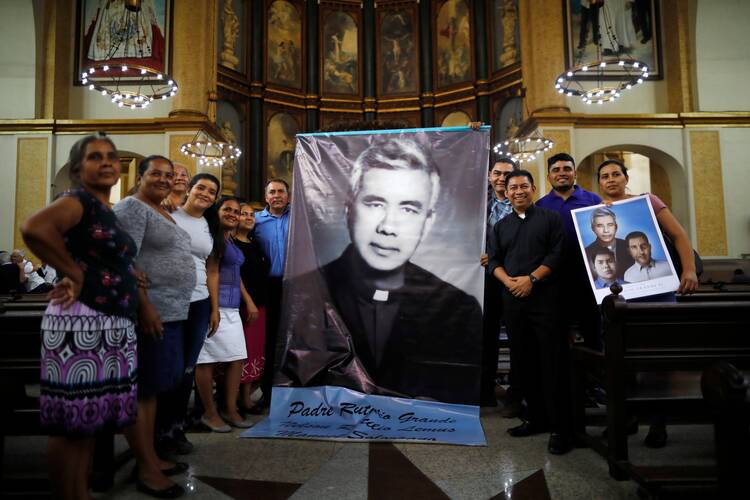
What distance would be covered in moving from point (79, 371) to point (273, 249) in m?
2.20

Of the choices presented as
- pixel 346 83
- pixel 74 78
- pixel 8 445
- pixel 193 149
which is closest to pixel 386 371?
pixel 8 445

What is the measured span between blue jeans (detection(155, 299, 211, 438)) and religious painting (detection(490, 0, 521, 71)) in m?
11.6

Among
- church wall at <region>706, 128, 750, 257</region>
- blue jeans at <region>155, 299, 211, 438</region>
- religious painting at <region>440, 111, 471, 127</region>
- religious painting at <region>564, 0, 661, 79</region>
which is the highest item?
religious painting at <region>564, 0, 661, 79</region>

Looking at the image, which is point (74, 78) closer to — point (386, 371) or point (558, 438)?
point (386, 371)

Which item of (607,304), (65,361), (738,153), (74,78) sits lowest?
(65,361)

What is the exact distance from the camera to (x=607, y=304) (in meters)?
2.27

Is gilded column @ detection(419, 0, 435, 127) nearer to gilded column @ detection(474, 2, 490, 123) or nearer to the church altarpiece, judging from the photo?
the church altarpiece

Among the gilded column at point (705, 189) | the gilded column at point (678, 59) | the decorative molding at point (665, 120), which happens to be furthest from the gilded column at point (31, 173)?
the gilded column at point (705, 189)

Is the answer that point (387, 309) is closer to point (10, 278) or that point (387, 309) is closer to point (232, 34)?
point (10, 278)

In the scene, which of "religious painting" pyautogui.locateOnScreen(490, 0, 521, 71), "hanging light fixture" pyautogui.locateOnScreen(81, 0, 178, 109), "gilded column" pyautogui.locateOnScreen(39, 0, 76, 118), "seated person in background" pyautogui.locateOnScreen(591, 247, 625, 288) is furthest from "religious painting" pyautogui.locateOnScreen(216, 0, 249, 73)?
"seated person in background" pyautogui.locateOnScreen(591, 247, 625, 288)

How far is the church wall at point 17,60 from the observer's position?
10.5 metres

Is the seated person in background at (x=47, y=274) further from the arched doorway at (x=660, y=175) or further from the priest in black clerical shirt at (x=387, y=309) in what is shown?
the arched doorway at (x=660, y=175)

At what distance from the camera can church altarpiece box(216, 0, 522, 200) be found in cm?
1283

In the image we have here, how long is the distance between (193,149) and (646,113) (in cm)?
946
